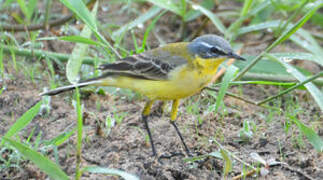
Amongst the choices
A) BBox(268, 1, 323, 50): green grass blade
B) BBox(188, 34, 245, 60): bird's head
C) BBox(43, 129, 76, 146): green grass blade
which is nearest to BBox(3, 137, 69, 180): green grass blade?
BBox(43, 129, 76, 146): green grass blade

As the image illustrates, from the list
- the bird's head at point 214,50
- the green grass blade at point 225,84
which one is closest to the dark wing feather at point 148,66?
the bird's head at point 214,50

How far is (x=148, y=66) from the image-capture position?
4082mm

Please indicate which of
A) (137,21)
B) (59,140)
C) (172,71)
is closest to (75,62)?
(137,21)

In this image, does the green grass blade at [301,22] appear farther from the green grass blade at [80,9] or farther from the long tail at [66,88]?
the green grass blade at [80,9]

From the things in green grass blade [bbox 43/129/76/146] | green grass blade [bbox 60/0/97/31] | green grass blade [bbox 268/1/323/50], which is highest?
green grass blade [bbox 60/0/97/31]

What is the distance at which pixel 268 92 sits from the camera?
563 centimetres

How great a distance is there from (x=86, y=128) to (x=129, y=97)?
37.4 inches

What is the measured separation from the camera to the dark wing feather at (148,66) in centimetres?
399

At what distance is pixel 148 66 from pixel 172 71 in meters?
0.25

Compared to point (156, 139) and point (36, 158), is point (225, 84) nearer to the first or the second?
A: point (156, 139)

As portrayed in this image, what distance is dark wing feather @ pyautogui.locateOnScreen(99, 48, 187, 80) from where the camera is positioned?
399cm

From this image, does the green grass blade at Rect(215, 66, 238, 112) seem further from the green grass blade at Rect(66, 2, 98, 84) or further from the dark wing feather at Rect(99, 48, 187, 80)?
the green grass blade at Rect(66, 2, 98, 84)

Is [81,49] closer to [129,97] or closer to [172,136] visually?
[129,97]

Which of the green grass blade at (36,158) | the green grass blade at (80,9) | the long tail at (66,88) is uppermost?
the green grass blade at (80,9)
